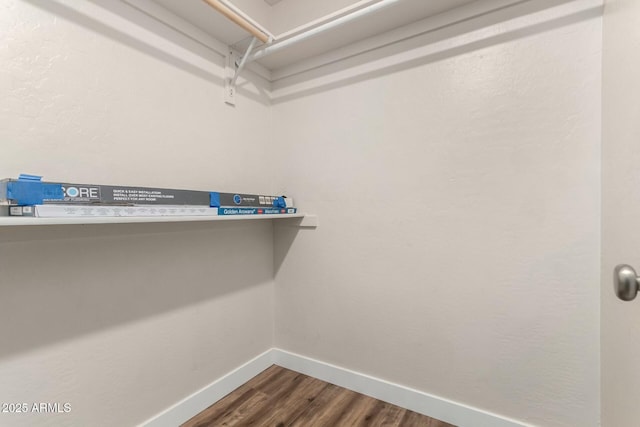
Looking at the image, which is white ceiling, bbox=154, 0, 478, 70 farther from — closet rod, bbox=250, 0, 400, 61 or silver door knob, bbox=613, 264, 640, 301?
silver door knob, bbox=613, 264, 640, 301

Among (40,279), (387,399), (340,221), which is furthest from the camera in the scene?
(340,221)

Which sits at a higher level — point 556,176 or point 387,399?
point 556,176

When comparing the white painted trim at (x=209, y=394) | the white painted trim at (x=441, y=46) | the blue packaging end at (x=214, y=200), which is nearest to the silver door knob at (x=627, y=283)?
the white painted trim at (x=441, y=46)

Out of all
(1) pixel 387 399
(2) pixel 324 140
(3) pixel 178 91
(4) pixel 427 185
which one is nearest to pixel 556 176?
(4) pixel 427 185

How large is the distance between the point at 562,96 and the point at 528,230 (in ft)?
1.89

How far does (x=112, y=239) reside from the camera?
1.13 m

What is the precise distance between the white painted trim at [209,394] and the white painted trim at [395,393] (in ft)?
0.55

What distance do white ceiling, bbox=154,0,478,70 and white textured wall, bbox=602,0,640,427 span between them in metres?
0.70

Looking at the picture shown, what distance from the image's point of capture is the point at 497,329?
4.16 feet

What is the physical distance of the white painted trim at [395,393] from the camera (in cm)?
130

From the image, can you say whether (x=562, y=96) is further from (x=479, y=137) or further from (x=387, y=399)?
(x=387, y=399)

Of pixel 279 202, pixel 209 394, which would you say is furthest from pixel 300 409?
pixel 279 202

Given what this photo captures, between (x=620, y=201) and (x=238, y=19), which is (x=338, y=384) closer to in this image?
(x=620, y=201)

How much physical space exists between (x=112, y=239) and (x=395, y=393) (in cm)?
159
